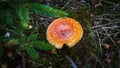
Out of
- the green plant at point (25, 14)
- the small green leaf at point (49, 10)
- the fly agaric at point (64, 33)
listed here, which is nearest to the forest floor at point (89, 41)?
the fly agaric at point (64, 33)

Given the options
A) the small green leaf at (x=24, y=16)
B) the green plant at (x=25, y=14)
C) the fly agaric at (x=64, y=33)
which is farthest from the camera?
the fly agaric at (x=64, y=33)

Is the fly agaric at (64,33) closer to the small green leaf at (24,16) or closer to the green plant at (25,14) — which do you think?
the green plant at (25,14)

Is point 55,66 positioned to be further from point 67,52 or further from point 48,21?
point 48,21

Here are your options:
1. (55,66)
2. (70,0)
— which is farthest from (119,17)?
(55,66)

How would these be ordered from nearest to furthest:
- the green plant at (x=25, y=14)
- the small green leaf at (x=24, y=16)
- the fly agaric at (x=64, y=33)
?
the small green leaf at (x=24, y=16) → the green plant at (x=25, y=14) → the fly agaric at (x=64, y=33)

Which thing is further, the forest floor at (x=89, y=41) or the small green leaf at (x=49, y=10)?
the forest floor at (x=89, y=41)

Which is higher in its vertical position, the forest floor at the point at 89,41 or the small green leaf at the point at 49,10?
the small green leaf at the point at 49,10

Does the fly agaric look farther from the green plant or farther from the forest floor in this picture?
the green plant

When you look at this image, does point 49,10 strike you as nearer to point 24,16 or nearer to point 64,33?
point 24,16

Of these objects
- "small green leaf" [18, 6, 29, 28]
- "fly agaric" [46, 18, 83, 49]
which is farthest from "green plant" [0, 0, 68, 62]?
"fly agaric" [46, 18, 83, 49]
